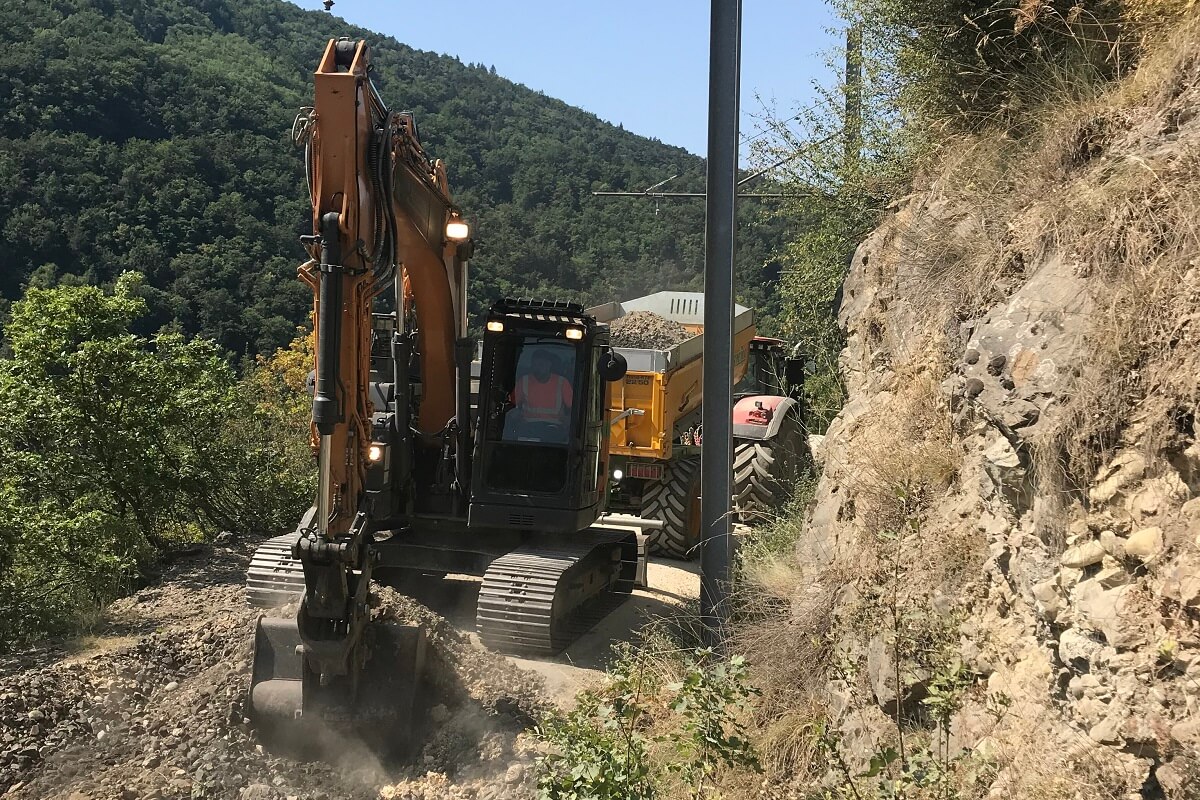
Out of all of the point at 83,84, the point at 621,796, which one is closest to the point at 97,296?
the point at 621,796

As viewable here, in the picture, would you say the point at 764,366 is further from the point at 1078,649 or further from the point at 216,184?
the point at 216,184

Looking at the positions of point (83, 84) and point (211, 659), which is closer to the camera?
point (211, 659)

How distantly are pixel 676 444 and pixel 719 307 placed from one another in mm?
5573

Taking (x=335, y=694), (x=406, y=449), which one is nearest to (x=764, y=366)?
(x=406, y=449)

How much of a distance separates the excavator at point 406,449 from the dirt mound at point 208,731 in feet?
0.86

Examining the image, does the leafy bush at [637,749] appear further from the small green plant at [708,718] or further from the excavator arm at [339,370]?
the excavator arm at [339,370]

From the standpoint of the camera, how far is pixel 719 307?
7.25 metres

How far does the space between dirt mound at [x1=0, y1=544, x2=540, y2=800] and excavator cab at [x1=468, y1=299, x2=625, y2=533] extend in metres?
1.53

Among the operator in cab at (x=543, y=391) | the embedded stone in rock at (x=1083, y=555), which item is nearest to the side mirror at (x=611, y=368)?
the operator in cab at (x=543, y=391)

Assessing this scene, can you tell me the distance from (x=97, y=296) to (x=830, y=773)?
10.4 m

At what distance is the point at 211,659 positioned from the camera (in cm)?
700

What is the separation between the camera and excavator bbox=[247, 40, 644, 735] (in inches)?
241

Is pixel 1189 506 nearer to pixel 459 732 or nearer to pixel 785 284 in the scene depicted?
pixel 459 732

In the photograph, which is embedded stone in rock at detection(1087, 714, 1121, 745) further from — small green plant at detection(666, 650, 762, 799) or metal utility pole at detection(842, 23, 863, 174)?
metal utility pole at detection(842, 23, 863, 174)
